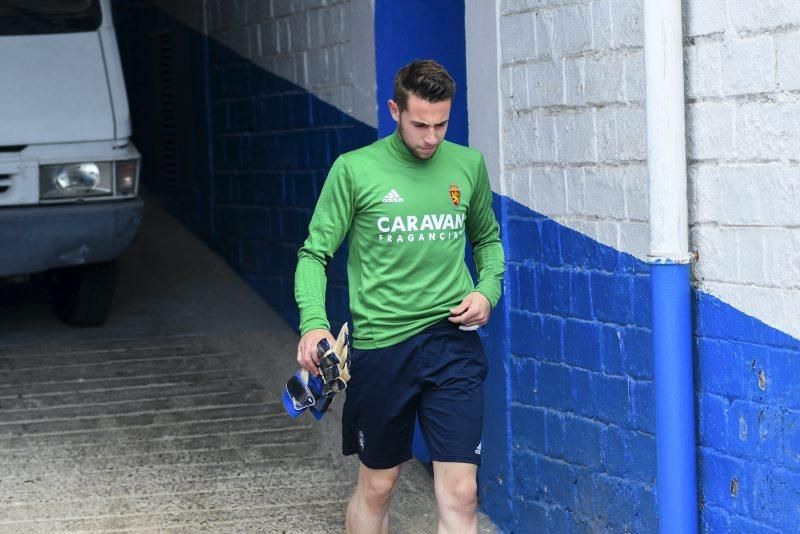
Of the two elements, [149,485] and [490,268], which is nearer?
[490,268]

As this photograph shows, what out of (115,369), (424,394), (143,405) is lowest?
(143,405)

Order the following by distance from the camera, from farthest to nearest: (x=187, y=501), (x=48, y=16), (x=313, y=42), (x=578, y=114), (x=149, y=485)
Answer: (x=48, y=16)
(x=313, y=42)
(x=149, y=485)
(x=187, y=501)
(x=578, y=114)

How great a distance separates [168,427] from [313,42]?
2.30 m

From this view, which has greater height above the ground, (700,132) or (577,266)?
(700,132)

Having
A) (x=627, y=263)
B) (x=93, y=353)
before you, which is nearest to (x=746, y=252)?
(x=627, y=263)

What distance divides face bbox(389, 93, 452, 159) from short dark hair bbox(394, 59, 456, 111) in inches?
0.6

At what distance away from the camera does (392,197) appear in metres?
4.47

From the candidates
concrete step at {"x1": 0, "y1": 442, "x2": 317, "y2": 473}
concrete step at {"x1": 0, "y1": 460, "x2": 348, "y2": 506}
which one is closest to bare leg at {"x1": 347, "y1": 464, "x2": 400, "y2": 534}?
concrete step at {"x1": 0, "y1": 460, "x2": 348, "y2": 506}

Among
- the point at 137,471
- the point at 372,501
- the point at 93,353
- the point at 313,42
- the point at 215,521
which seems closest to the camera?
the point at 372,501

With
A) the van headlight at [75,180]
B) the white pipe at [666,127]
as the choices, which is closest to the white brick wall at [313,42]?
the van headlight at [75,180]

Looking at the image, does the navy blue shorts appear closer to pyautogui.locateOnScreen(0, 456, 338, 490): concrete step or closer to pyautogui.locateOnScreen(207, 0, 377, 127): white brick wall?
pyautogui.locateOnScreen(0, 456, 338, 490): concrete step

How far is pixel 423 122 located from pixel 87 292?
15.6ft

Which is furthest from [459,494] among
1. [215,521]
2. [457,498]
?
[215,521]

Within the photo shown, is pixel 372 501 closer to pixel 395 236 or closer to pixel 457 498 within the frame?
pixel 457 498
